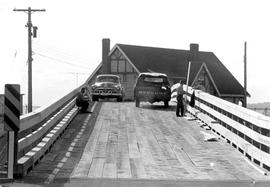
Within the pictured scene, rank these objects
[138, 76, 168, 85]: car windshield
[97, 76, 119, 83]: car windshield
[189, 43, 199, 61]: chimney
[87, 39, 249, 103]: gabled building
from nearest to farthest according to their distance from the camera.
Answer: [138, 76, 168, 85]: car windshield → [97, 76, 119, 83]: car windshield → [87, 39, 249, 103]: gabled building → [189, 43, 199, 61]: chimney

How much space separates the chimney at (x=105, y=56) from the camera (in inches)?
2500

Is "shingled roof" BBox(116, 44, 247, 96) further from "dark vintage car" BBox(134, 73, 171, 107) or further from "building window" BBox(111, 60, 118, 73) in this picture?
"dark vintage car" BBox(134, 73, 171, 107)

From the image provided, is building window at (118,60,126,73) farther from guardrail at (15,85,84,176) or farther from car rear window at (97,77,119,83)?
guardrail at (15,85,84,176)

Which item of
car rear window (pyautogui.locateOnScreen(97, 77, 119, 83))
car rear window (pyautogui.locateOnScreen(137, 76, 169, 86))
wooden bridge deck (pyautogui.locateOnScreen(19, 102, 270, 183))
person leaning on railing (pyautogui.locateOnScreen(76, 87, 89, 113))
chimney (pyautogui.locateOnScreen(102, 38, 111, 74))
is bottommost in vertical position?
Answer: wooden bridge deck (pyautogui.locateOnScreen(19, 102, 270, 183))

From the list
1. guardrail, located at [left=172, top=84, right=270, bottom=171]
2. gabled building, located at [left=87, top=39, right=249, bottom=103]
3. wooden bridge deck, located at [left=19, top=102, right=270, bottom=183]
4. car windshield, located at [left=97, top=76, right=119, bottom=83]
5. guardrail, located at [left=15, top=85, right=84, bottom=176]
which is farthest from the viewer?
gabled building, located at [left=87, top=39, right=249, bottom=103]

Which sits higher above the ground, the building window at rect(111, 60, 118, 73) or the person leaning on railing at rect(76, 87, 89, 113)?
the building window at rect(111, 60, 118, 73)

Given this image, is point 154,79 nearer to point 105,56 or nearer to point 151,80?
point 151,80

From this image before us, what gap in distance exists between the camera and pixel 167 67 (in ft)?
217

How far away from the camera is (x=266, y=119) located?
1181 cm

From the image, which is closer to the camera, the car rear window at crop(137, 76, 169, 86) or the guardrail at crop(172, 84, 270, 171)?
the guardrail at crop(172, 84, 270, 171)

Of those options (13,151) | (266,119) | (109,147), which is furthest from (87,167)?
(266,119)

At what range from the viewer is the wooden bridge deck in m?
10.8

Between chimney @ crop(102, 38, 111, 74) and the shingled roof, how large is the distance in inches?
54.2

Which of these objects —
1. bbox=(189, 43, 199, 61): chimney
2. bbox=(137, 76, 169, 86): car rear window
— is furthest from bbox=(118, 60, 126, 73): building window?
bbox=(137, 76, 169, 86): car rear window
